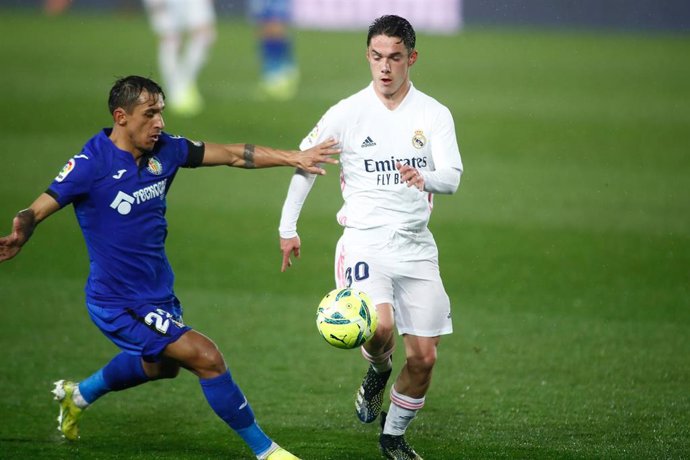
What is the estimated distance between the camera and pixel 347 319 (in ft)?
18.4

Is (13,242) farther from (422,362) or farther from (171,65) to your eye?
(171,65)

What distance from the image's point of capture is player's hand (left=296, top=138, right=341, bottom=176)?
5.87m

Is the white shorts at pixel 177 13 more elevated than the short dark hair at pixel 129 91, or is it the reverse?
the short dark hair at pixel 129 91

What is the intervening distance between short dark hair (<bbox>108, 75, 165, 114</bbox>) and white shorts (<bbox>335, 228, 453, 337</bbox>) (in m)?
1.35

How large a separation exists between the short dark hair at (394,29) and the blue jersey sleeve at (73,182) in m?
1.62

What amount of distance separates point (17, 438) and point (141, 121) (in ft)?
6.73

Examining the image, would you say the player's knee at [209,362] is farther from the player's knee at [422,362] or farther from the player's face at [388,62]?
the player's face at [388,62]

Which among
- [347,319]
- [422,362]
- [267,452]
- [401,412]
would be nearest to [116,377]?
[267,452]

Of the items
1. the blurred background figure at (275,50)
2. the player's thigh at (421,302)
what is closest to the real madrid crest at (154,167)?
the player's thigh at (421,302)

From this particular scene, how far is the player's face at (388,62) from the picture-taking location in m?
5.88

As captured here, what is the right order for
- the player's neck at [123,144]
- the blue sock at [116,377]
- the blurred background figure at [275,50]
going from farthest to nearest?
the blurred background figure at [275,50] < the blue sock at [116,377] < the player's neck at [123,144]

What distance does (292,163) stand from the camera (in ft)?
19.3

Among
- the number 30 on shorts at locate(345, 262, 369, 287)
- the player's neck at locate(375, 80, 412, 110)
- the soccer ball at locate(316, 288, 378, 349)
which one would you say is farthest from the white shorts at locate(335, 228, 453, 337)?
the player's neck at locate(375, 80, 412, 110)

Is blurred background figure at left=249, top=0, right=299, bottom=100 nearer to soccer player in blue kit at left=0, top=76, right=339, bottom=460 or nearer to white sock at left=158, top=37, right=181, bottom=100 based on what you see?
white sock at left=158, top=37, right=181, bottom=100
